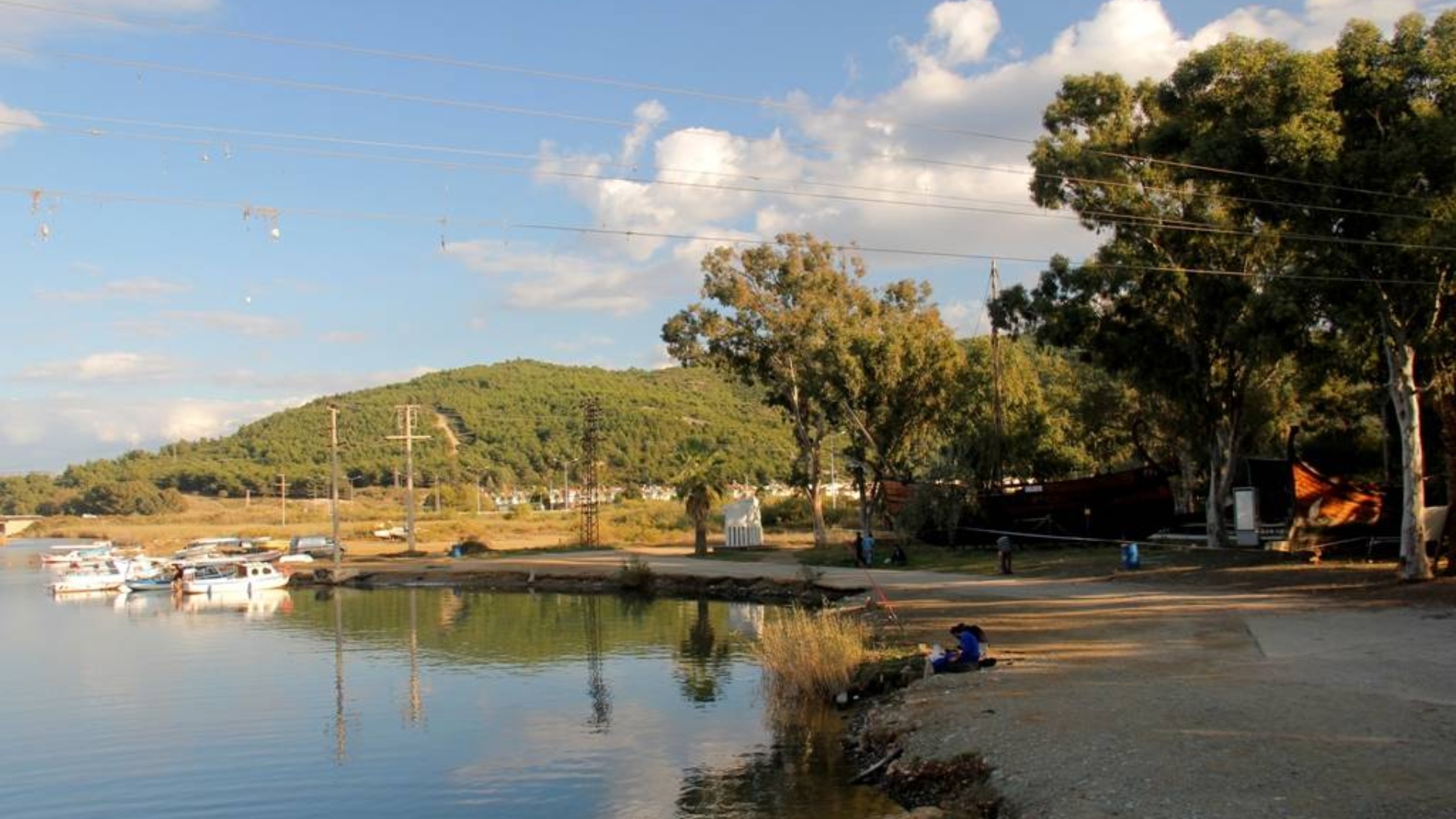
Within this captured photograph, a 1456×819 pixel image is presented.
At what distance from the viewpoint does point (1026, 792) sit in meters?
9.79

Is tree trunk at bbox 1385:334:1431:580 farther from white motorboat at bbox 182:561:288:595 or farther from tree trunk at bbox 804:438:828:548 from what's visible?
white motorboat at bbox 182:561:288:595

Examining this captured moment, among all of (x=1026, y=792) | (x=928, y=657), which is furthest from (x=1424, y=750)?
(x=928, y=657)

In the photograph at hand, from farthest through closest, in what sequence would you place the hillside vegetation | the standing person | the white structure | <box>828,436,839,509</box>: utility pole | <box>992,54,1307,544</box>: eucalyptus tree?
the hillside vegetation < <box>828,436,839,509</box>: utility pole < the white structure < the standing person < <box>992,54,1307,544</box>: eucalyptus tree

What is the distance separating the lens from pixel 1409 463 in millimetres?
21156

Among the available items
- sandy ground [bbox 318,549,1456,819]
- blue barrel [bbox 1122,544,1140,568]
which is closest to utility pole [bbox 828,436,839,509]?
blue barrel [bbox 1122,544,1140,568]

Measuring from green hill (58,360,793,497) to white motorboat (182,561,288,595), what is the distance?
228 feet

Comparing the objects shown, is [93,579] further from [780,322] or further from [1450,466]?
[1450,466]

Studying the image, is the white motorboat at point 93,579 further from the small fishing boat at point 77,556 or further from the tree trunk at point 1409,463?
the tree trunk at point 1409,463

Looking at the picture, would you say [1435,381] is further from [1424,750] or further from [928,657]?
[1424,750]

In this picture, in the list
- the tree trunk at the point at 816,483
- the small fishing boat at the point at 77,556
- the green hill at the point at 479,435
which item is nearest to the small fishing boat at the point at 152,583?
the small fishing boat at the point at 77,556

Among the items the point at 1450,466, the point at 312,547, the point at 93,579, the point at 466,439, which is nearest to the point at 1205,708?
the point at 1450,466

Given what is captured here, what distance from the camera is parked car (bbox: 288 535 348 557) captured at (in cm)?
6975

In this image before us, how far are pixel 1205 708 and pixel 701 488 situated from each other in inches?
1618

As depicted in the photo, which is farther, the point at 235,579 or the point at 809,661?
the point at 235,579
